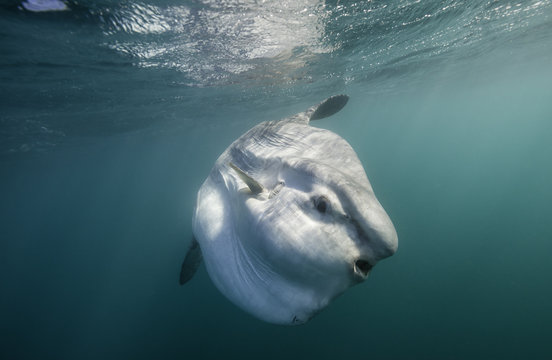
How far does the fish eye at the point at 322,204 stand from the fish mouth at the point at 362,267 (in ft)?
1.12

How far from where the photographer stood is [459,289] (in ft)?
46.3

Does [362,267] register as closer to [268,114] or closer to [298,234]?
[298,234]

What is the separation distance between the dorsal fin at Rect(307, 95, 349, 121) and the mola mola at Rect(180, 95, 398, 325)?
1154mm

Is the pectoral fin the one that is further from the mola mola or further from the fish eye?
the fish eye

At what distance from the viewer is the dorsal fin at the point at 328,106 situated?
11.2ft

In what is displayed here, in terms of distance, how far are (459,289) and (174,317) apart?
16951mm

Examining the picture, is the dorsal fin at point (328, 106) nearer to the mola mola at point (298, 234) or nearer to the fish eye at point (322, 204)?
the mola mola at point (298, 234)

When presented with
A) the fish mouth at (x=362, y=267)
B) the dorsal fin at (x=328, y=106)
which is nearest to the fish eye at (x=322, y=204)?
the fish mouth at (x=362, y=267)

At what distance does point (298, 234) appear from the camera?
4.65 feet

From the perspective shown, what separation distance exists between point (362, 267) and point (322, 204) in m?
0.42

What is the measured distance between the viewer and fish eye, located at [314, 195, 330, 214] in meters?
1.50

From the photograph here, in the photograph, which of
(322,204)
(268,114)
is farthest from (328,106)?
(268,114)

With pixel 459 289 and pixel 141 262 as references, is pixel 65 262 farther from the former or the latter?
pixel 459 289

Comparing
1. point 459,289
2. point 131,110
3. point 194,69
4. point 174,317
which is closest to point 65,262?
point 174,317
